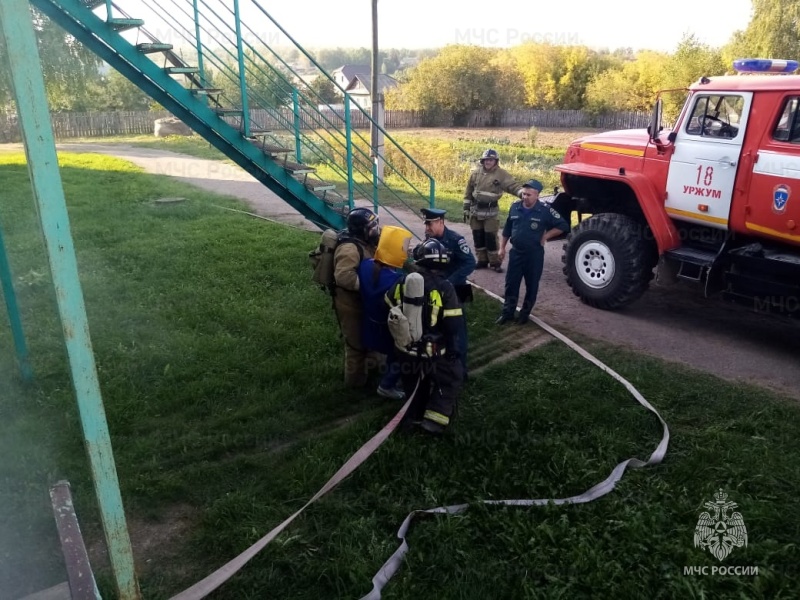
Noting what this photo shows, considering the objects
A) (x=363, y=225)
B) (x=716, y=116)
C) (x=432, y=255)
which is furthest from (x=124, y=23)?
(x=716, y=116)

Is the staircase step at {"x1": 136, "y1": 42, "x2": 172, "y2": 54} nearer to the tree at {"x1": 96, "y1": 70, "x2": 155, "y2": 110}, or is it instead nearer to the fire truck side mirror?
the fire truck side mirror

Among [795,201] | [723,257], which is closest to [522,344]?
[723,257]

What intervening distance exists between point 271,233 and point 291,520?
7.03 m

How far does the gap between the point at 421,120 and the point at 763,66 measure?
3949 cm

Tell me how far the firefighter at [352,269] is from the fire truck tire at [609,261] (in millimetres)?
2974

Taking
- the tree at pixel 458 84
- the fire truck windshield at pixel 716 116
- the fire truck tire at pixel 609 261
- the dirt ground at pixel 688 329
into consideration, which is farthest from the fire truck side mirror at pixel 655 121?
the tree at pixel 458 84

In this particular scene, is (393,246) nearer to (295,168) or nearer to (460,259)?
(460,259)

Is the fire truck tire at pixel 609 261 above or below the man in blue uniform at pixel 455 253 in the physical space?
below

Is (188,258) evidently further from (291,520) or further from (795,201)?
(795,201)

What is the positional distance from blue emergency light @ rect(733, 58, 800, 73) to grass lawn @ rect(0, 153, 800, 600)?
290 cm

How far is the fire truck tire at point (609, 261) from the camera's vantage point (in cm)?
661

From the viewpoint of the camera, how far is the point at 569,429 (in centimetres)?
444

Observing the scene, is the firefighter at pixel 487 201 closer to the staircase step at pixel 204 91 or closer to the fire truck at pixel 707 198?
the fire truck at pixel 707 198

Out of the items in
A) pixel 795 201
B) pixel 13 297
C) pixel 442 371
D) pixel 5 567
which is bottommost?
pixel 5 567
